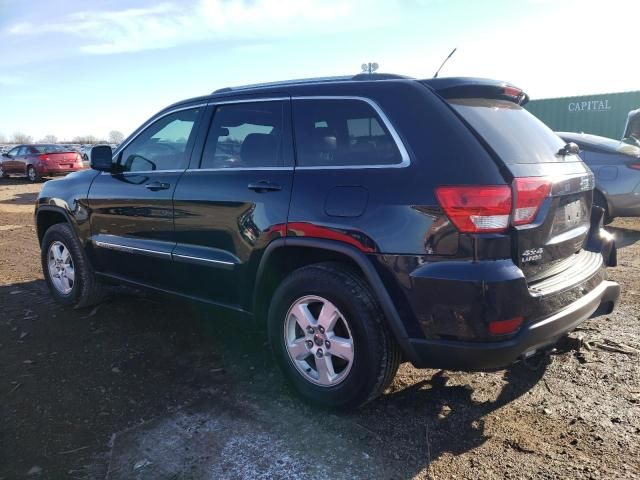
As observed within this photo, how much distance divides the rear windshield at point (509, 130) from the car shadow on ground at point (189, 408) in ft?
4.73

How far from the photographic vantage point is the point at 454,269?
2477 mm

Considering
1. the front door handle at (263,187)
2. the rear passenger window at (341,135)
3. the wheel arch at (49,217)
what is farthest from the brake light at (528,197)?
the wheel arch at (49,217)

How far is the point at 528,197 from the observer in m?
2.56

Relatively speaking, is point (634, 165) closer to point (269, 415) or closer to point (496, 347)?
point (496, 347)

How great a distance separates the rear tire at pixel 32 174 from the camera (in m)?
21.1

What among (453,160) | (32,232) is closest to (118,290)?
(453,160)

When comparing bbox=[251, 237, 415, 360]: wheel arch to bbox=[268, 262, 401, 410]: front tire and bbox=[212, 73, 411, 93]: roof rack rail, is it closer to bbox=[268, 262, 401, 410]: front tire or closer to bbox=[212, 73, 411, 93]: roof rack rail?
bbox=[268, 262, 401, 410]: front tire

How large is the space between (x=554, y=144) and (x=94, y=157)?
3.51 meters

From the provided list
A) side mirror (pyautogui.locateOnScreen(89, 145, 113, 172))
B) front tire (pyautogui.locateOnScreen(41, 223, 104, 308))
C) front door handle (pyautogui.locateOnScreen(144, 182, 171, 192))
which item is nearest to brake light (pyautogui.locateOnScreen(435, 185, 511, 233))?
front door handle (pyautogui.locateOnScreen(144, 182, 171, 192))

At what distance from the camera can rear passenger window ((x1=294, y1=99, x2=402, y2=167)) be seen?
112 inches

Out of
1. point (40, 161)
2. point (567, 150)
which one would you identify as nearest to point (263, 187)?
point (567, 150)

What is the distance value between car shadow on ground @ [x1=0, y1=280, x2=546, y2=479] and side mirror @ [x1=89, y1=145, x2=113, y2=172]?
1.36 m

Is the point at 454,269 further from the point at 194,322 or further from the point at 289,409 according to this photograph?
the point at 194,322

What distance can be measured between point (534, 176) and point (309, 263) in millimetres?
1337
